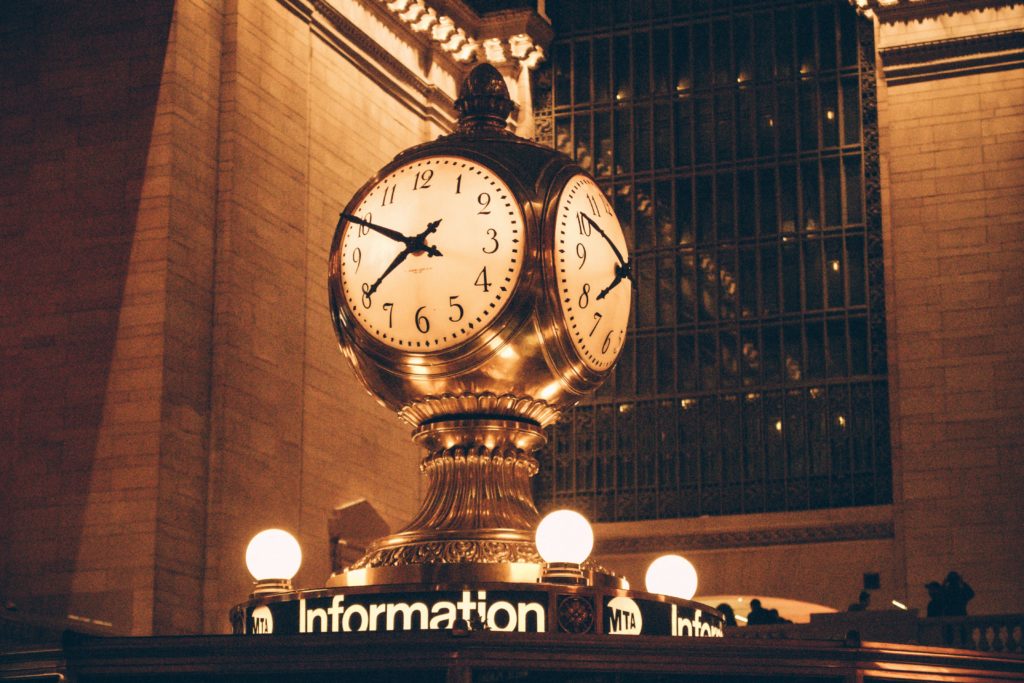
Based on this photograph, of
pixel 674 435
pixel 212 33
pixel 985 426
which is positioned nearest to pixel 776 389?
pixel 674 435

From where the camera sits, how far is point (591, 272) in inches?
111

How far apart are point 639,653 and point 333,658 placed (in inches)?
13.1

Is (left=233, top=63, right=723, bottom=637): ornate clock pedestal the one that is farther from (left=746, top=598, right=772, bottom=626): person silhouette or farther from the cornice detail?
the cornice detail

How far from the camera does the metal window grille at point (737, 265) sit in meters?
21.9

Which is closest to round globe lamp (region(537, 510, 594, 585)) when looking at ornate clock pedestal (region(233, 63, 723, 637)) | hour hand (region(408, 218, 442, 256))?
ornate clock pedestal (region(233, 63, 723, 637))

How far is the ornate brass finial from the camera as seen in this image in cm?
306

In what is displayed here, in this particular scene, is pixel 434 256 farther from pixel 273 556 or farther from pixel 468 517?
pixel 273 556

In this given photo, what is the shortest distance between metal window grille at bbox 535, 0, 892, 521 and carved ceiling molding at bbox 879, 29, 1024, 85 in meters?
1.03

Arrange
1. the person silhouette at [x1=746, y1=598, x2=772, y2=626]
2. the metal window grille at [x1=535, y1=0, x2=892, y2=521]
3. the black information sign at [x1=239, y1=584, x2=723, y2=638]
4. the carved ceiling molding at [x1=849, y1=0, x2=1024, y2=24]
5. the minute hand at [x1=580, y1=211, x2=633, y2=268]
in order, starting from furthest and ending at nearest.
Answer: the metal window grille at [x1=535, y1=0, x2=892, y2=521] < the carved ceiling molding at [x1=849, y1=0, x2=1024, y2=24] < the person silhouette at [x1=746, y1=598, x2=772, y2=626] < the minute hand at [x1=580, y1=211, x2=633, y2=268] < the black information sign at [x1=239, y1=584, x2=723, y2=638]

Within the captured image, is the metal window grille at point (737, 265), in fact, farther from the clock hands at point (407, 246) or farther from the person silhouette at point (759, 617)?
the clock hands at point (407, 246)

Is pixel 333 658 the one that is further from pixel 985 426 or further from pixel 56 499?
pixel 985 426

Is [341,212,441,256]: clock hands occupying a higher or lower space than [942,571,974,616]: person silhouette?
lower

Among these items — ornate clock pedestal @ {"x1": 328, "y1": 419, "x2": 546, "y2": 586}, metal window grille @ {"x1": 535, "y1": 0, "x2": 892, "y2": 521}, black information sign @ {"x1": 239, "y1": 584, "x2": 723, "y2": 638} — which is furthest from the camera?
metal window grille @ {"x1": 535, "y1": 0, "x2": 892, "y2": 521}

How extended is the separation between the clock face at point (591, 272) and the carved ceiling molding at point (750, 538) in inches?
735
